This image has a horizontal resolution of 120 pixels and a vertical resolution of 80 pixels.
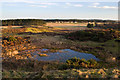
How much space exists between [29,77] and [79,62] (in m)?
6.04

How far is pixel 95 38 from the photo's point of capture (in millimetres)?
28547

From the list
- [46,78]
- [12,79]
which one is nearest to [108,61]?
[46,78]

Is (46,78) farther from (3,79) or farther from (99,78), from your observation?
(99,78)

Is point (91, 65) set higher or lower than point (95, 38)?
lower

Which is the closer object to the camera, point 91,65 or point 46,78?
point 46,78

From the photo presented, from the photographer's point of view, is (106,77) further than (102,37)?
No

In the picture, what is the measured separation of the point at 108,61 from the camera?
13.5 metres

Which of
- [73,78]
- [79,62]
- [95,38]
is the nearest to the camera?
[73,78]

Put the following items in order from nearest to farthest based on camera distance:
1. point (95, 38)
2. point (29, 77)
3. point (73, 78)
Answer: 1. point (73, 78)
2. point (29, 77)
3. point (95, 38)

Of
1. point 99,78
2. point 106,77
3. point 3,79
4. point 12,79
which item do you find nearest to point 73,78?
point 99,78

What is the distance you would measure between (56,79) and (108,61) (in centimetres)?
862

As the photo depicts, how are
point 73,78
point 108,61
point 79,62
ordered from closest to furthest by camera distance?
point 73,78
point 79,62
point 108,61

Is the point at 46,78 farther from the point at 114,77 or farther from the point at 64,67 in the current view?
the point at 114,77

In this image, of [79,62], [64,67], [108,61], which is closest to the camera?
[64,67]
